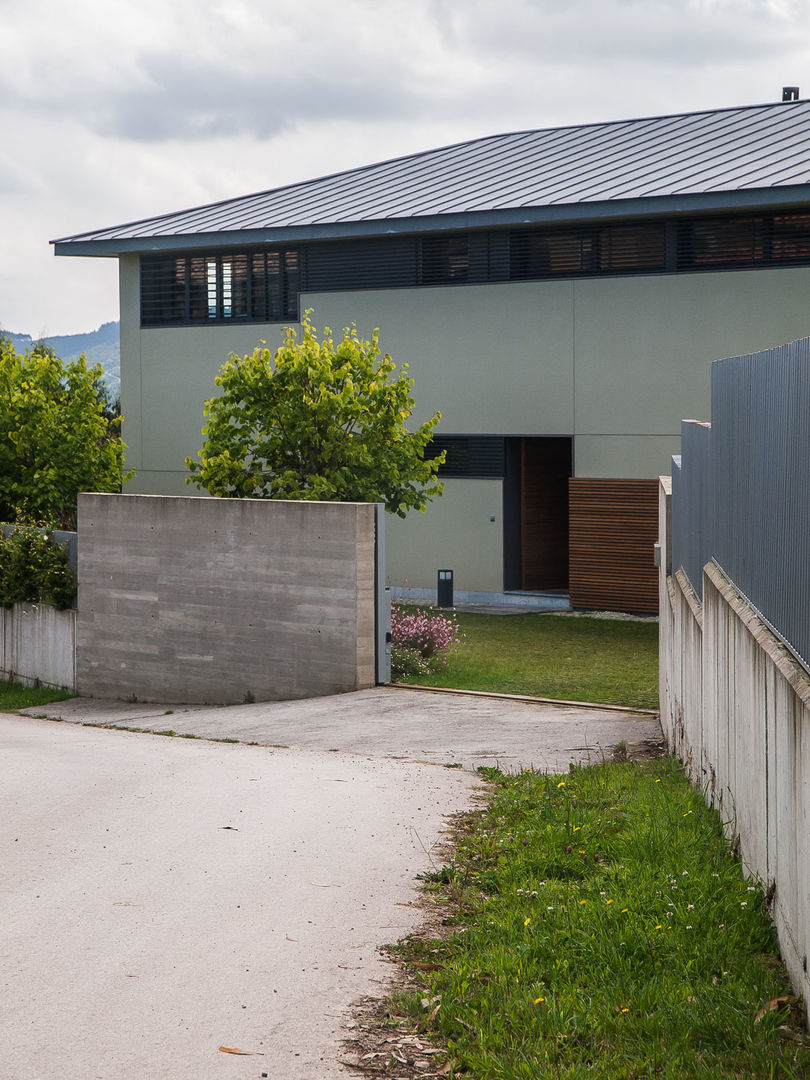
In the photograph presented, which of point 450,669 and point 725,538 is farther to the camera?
point 450,669

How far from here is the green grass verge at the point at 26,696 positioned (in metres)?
20.2

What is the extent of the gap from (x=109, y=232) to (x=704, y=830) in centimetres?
2823

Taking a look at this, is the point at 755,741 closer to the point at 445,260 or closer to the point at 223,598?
A: the point at 223,598

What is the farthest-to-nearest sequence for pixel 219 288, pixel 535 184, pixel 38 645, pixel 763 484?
pixel 219 288 → pixel 535 184 → pixel 38 645 → pixel 763 484

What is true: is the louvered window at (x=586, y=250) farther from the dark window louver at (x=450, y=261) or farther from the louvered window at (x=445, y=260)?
the louvered window at (x=445, y=260)

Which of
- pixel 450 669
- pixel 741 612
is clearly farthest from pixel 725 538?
pixel 450 669

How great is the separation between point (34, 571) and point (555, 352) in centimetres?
1102

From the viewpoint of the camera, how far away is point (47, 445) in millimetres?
25234

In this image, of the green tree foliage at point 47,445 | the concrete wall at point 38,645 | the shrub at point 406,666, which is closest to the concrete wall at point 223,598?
the concrete wall at point 38,645

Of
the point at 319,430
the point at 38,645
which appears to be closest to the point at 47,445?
the point at 38,645

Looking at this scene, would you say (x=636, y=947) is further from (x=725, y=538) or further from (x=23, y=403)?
(x=23, y=403)

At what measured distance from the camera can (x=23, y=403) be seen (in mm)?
25234

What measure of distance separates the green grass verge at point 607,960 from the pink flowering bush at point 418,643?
10039mm

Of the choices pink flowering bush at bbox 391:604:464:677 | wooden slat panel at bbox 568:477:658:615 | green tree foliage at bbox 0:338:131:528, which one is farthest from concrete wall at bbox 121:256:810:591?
pink flowering bush at bbox 391:604:464:677
